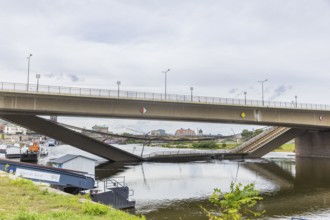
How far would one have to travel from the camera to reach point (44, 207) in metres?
11.0

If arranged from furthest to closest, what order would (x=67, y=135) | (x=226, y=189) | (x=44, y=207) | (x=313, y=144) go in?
(x=313, y=144), (x=67, y=135), (x=226, y=189), (x=44, y=207)

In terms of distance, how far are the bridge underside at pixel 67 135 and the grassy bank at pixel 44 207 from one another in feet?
118

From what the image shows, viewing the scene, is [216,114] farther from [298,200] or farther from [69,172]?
[69,172]

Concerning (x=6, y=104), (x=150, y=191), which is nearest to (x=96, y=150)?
(x=6, y=104)

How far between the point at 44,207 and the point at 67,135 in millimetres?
43559

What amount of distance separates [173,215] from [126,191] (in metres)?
4.02

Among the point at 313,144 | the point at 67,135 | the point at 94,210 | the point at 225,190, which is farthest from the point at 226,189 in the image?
the point at 313,144

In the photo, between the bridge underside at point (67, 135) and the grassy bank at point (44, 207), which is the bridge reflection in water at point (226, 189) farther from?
the bridge underside at point (67, 135)

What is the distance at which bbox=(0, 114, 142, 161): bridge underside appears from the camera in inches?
1906

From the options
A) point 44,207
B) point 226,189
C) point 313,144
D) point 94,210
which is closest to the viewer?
point 94,210

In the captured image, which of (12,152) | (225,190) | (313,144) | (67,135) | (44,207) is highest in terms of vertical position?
(67,135)

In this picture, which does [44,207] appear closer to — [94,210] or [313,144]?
[94,210]

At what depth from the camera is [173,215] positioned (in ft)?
68.9

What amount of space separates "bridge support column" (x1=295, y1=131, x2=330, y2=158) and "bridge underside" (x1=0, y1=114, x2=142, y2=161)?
40970 millimetres
